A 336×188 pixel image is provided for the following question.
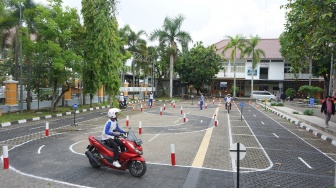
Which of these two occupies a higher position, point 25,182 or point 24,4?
point 24,4

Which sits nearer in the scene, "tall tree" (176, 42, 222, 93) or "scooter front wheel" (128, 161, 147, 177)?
"scooter front wheel" (128, 161, 147, 177)

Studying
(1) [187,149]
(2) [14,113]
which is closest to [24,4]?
(2) [14,113]

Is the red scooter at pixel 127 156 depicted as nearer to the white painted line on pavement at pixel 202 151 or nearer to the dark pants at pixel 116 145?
the dark pants at pixel 116 145

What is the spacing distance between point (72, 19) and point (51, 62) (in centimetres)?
376

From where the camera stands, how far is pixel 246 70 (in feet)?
194

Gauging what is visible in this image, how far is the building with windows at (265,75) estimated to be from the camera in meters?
56.8

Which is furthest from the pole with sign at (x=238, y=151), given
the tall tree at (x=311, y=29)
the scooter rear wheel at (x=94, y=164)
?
the tall tree at (x=311, y=29)

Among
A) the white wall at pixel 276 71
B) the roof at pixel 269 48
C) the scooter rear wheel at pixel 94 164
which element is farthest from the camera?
the roof at pixel 269 48

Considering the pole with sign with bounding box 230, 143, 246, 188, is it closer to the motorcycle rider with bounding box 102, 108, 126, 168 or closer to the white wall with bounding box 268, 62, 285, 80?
the motorcycle rider with bounding box 102, 108, 126, 168

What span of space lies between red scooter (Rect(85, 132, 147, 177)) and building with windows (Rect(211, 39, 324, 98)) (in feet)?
163

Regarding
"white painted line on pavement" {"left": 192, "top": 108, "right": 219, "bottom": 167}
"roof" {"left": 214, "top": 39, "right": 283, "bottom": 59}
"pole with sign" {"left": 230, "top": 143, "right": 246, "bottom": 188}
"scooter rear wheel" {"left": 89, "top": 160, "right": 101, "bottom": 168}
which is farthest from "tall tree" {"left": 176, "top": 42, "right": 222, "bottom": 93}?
"pole with sign" {"left": 230, "top": 143, "right": 246, "bottom": 188}

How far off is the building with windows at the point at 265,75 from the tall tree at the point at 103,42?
110 ft

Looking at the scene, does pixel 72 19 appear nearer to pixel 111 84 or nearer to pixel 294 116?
pixel 111 84

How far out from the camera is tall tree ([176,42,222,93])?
5266 cm
